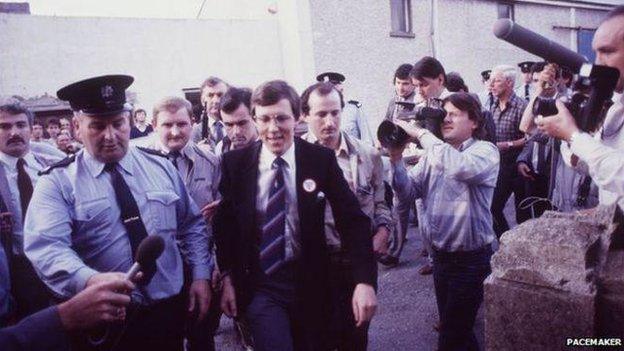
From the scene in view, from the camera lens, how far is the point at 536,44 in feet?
6.37

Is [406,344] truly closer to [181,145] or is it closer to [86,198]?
[181,145]

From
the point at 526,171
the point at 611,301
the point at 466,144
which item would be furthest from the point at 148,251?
the point at 526,171

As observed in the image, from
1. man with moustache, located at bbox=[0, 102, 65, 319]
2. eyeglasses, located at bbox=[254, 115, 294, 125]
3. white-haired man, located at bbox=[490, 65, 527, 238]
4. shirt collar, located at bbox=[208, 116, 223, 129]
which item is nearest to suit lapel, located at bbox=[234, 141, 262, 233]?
eyeglasses, located at bbox=[254, 115, 294, 125]

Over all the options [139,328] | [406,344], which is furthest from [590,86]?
[406,344]

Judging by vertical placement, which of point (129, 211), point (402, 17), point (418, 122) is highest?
point (402, 17)

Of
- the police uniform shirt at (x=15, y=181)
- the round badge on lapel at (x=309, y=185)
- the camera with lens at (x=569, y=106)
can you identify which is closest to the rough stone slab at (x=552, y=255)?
the camera with lens at (x=569, y=106)

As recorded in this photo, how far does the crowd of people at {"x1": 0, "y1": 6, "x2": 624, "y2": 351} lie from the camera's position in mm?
2051

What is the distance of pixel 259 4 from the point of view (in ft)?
53.3

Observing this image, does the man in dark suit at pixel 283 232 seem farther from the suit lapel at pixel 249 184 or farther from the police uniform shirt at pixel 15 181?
the police uniform shirt at pixel 15 181

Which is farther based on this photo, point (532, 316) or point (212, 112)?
point (212, 112)

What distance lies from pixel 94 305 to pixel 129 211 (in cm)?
83

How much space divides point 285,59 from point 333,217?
13374 millimetres

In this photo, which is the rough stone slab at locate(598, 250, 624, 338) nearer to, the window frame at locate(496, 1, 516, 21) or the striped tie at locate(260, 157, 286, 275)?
the striped tie at locate(260, 157, 286, 275)

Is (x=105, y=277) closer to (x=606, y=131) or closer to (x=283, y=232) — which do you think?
(x=283, y=232)
